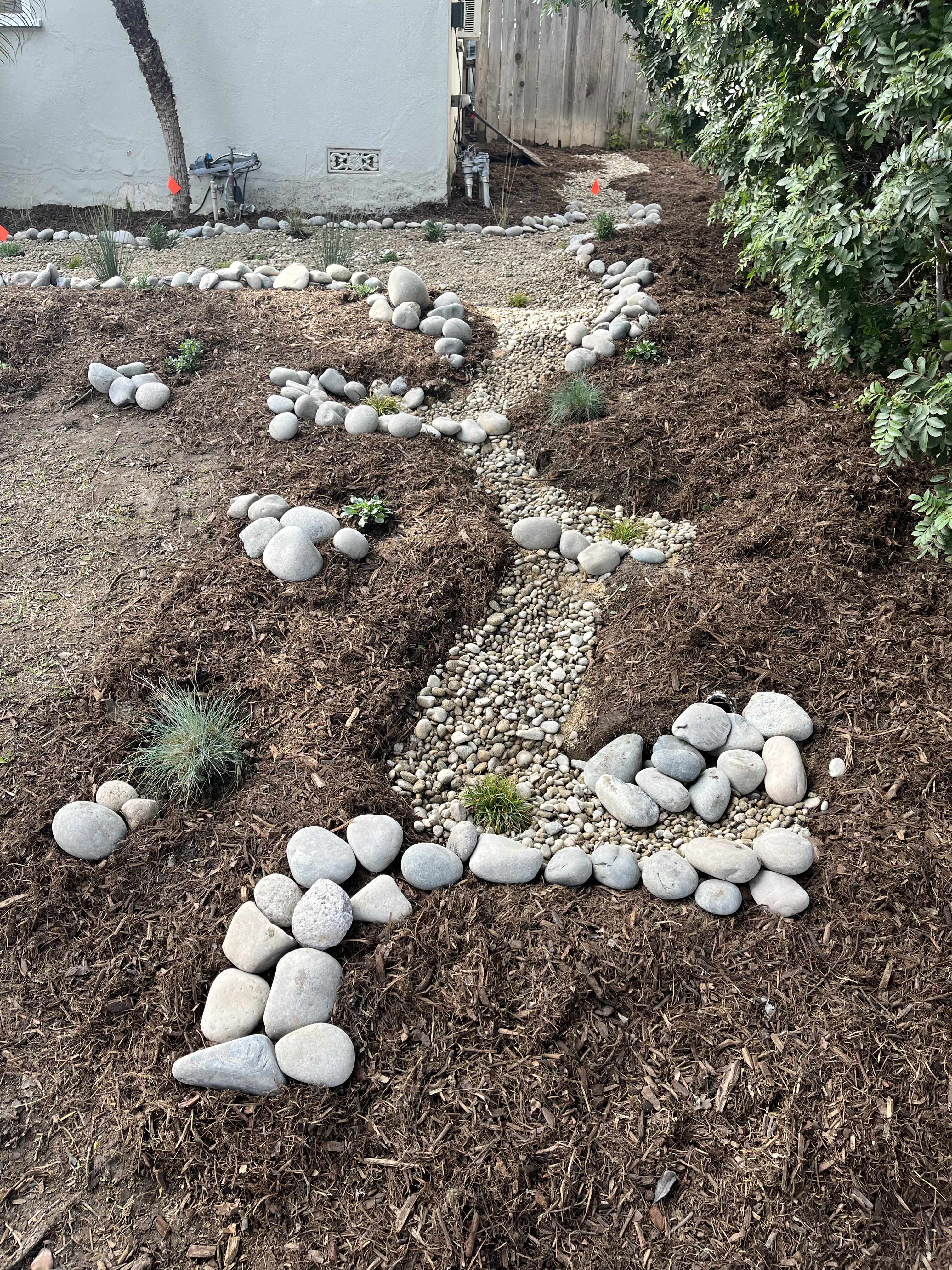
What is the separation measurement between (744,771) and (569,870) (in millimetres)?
718

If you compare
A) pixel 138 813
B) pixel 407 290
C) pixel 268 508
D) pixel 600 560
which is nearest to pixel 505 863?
pixel 138 813

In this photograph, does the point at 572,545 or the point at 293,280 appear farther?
the point at 293,280

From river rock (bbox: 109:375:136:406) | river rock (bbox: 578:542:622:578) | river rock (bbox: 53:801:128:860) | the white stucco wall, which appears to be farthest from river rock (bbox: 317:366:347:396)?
the white stucco wall

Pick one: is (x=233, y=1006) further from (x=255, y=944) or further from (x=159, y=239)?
(x=159, y=239)

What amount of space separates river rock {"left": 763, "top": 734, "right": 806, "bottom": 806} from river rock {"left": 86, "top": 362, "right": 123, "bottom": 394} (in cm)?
376

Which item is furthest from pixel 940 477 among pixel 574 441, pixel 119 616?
pixel 119 616

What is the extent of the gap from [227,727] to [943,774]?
7.63ft

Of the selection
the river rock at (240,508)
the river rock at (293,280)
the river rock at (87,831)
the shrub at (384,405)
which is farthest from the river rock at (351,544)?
the river rock at (293,280)

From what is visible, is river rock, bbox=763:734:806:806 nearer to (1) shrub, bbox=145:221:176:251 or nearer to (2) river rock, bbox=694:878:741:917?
(2) river rock, bbox=694:878:741:917

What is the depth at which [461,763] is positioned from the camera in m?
2.99

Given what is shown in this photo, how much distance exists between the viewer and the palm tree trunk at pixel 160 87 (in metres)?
6.84

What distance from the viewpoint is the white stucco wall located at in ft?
23.5

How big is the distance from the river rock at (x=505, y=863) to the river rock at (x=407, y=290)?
398 cm

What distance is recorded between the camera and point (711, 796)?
2.78 m
